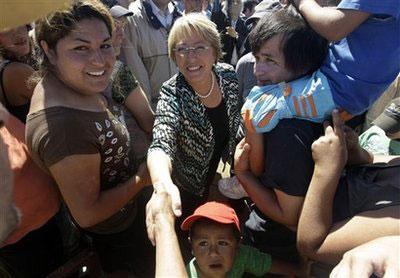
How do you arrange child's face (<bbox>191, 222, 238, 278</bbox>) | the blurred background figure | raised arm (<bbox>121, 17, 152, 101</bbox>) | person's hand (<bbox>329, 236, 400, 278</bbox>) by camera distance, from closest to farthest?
person's hand (<bbox>329, 236, 400, 278</bbox>) < child's face (<bbox>191, 222, 238, 278</bbox>) < raised arm (<bbox>121, 17, 152, 101</bbox>) < the blurred background figure

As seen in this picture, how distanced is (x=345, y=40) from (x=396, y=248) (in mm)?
854

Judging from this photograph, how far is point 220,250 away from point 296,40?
3.43 ft

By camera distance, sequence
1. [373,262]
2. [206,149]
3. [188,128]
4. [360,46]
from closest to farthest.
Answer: [373,262] → [360,46] → [188,128] → [206,149]

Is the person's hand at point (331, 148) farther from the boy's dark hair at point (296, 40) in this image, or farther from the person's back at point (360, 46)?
the boy's dark hair at point (296, 40)

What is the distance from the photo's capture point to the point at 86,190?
164 centimetres

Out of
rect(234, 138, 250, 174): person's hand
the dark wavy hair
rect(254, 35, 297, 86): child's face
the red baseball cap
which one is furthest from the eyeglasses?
the red baseball cap

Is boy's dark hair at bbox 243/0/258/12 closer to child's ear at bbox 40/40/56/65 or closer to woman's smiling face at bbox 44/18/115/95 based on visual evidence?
woman's smiling face at bbox 44/18/115/95

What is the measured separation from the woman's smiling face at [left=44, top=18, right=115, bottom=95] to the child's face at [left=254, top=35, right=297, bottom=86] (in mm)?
788

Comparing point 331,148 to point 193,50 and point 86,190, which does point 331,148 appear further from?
point 193,50

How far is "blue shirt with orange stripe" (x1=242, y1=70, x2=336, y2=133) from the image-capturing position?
1463 mm

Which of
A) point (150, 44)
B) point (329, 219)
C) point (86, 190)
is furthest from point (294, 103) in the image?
point (150, 44)

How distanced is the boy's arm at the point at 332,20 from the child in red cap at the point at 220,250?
977 mm

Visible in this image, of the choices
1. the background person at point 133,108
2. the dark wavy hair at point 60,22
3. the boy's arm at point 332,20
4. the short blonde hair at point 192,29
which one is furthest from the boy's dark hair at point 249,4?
the boy's arm at point 332,20

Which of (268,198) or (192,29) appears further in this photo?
(192,29)
